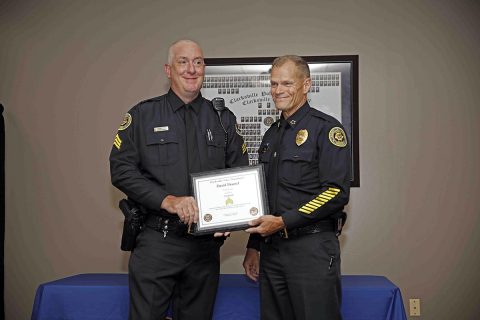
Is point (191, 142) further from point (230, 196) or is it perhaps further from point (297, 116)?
point (297, 116)

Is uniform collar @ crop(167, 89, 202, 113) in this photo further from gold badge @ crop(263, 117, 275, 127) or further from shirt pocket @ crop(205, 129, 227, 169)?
gold badge @ crop(263, 117, 275, 127)

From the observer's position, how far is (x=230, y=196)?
212 centimetres

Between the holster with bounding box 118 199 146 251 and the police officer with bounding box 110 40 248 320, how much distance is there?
0.03 metres

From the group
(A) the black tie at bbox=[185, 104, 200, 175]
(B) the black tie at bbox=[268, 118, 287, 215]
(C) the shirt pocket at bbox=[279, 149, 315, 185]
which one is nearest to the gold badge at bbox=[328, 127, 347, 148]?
(C) the shirt pocket at bbox=[279, 149, 315, 185]

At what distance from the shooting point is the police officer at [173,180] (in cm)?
210

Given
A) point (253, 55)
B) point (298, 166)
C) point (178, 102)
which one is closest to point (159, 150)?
point (178, 102)

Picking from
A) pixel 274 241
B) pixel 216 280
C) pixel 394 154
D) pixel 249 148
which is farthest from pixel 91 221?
pixel 394 154

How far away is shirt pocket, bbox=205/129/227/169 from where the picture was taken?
2266mm

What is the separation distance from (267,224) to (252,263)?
0.45 metres

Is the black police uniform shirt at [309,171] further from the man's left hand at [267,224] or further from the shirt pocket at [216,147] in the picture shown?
the shirt pocket at [216,147]

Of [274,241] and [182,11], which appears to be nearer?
[274,241]

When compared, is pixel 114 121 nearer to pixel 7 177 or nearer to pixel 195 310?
pixel 7 177

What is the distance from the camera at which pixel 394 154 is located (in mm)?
3377

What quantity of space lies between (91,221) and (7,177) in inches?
27.7
